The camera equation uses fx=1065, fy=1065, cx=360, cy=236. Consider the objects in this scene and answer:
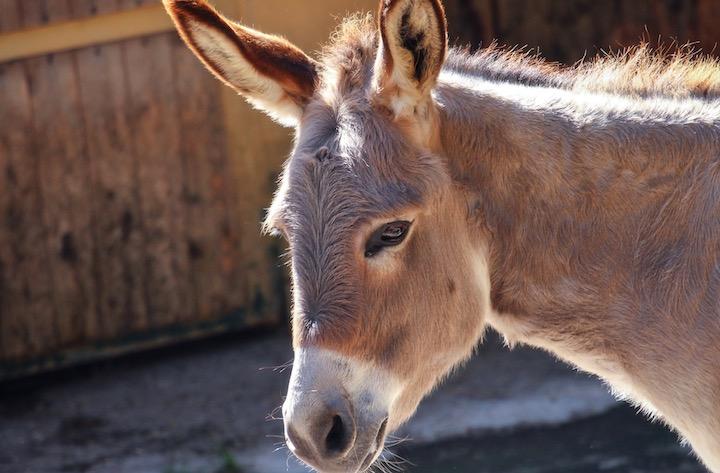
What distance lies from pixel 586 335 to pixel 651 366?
21 centimetres

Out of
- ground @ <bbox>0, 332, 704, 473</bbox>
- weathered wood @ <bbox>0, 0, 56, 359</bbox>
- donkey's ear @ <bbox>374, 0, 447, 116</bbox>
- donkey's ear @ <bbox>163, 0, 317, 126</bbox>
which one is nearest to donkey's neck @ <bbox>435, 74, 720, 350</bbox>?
donkey's ear @ <bbox>374, 0, 447, 116</bbox>

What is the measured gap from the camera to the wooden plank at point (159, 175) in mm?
6328

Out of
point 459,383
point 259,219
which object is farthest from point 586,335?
point 259,219

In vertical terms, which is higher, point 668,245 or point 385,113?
point 385,113

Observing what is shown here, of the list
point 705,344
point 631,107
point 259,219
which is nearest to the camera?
point 705,344

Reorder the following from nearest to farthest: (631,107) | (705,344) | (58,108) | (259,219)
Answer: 1. (705,344)
2. (631,107)
3. (58,108)
4. (259,219)

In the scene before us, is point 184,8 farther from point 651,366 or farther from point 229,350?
point 229,350

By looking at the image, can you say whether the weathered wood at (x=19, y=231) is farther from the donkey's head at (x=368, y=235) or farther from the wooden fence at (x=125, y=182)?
the donkey's head at (x=368, y=235)

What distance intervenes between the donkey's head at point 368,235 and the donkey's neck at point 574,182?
10cm

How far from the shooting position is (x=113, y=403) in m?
6.26

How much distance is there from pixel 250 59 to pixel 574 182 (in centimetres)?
102

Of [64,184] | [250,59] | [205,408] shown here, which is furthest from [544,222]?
[64,184]

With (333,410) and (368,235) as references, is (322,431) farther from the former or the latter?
(368,235)

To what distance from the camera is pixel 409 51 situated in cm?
286
